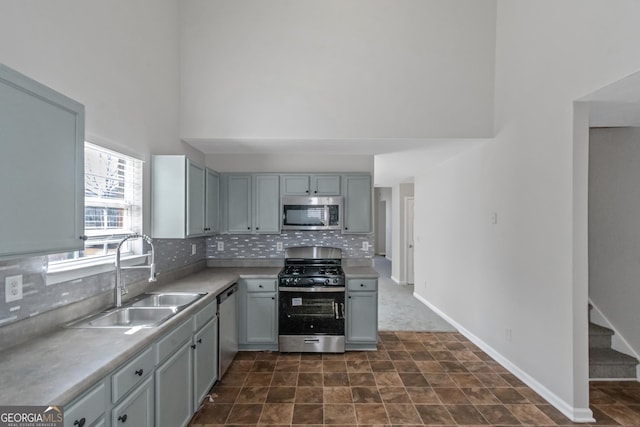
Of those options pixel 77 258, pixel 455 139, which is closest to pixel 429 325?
pixel 455 139

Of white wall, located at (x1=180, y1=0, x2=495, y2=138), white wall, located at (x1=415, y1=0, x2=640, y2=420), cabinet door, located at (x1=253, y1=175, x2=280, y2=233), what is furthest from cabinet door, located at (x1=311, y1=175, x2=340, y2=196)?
white wall, located at (x1=415, y1=0, x2=640, y2=420)

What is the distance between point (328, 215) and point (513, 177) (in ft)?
6.46

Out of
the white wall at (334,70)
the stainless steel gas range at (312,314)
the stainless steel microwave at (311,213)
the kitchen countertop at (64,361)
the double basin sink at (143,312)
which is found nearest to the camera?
the kitchen countertop at (64,361)

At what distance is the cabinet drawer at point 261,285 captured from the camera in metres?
3.40

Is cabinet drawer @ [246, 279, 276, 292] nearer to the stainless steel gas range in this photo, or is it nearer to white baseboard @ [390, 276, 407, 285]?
the stainless steel gas range

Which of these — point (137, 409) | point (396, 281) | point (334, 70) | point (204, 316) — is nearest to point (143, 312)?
point (204, 316)

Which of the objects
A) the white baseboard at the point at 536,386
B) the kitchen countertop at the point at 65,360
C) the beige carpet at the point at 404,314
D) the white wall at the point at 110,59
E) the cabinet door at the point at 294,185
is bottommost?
the beige carpet at the point at 404,314

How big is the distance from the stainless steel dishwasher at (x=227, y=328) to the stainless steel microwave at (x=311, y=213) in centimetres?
101

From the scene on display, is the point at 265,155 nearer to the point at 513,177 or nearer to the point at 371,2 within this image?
the point at 371,2

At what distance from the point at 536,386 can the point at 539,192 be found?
1.70 metres

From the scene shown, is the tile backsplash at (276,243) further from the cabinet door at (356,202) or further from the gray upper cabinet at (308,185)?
the gray upper cabinet at (308,185)

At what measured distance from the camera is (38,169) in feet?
4.09

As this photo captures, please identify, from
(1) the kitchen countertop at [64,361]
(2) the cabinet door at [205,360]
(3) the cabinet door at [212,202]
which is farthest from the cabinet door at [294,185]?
(1) the kitchen countertop at [64,361]

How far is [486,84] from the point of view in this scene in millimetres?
3264
